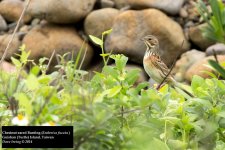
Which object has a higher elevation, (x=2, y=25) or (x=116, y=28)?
(x=116, y=28)

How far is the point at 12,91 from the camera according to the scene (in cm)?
156

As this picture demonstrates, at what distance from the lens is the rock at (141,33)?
31.6ft

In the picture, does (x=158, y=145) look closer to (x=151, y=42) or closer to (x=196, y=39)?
(x=151, y=42)

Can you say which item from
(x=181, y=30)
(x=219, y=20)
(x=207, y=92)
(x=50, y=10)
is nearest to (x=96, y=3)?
(x=50, y=10)

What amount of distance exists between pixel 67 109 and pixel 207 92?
0.65 m

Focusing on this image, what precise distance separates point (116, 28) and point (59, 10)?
92cm

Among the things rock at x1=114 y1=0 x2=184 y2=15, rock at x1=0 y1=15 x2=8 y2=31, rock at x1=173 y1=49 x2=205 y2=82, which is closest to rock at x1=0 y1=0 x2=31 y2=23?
rock at x1=0 y1=15 x2=8 y2=31

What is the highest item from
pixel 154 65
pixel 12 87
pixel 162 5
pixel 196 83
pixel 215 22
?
pixel 215 22

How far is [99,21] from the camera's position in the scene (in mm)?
10016

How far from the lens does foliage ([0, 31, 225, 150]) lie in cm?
146

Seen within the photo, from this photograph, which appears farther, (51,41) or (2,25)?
(2,25)

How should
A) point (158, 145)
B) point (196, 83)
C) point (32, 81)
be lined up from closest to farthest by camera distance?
point (32, 81)
point (158, 145)
point (196, 83)

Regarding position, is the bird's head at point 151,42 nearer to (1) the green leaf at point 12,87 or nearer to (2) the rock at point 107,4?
(1) the green leaf at point 12,87

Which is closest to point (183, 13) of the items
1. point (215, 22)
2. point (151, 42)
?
point (151, 42)
